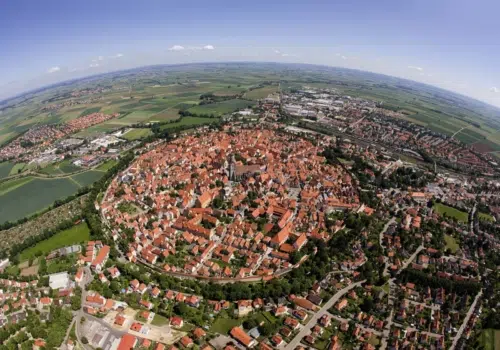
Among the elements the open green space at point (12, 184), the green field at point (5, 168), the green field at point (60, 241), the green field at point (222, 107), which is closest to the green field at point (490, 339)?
the green field at point (60, 241)

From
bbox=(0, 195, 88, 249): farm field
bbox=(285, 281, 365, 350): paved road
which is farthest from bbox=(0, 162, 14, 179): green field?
bbox=(285, 281, 365, 350): paved road

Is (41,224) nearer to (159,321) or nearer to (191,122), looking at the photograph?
(159,321)

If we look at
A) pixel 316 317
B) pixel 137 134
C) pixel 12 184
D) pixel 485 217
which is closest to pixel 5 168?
pixel 12 184

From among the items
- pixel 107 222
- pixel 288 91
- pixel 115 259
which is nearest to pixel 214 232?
pixel 115 259

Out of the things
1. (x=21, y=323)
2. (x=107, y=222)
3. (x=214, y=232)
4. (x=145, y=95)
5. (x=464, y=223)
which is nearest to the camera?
(x=21, y=323)

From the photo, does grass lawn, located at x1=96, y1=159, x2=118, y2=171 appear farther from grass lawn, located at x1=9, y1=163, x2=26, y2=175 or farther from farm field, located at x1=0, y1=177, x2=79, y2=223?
grass lawn, located at x1=9, y1=163, x2=26, y2=175

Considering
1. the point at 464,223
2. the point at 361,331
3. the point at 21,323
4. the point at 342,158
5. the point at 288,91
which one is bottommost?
the point at 21,323

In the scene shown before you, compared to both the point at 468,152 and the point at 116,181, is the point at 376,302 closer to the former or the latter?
the point at 116,181
